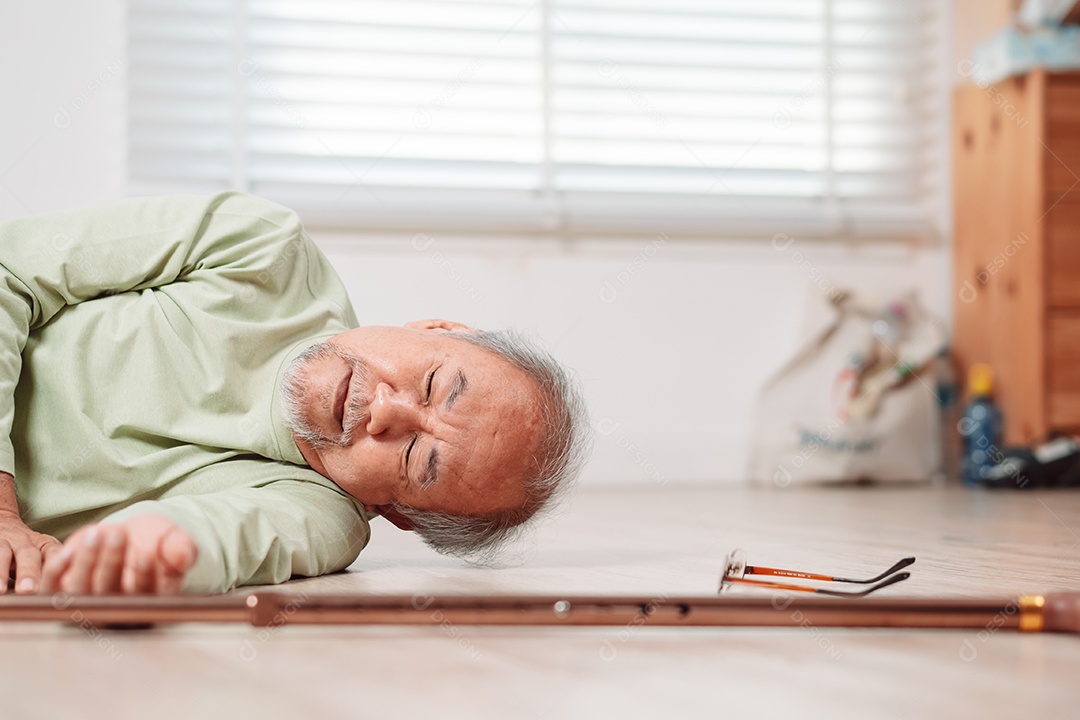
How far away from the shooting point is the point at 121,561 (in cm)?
85

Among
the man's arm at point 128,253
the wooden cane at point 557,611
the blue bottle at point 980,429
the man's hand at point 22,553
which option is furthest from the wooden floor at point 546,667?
the blue bottle at point 980,429

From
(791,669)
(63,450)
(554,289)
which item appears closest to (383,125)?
(554,289)

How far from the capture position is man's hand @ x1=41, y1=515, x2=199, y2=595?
0.84 meters

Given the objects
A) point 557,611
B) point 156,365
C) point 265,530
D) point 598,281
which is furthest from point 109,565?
point 598,281

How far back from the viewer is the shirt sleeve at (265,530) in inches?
36.9

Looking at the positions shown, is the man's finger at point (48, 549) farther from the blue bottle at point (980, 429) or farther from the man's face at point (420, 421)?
the blue bottle at point (980, 429)

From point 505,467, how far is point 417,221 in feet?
5.99

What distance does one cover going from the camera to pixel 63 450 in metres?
1.24

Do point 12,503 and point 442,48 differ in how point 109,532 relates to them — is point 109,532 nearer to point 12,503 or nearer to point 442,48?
point 12,503

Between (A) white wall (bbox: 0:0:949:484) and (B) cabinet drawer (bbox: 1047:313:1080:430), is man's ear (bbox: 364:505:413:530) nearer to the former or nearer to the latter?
(A) white wall (bbox: 0:0:949:484)

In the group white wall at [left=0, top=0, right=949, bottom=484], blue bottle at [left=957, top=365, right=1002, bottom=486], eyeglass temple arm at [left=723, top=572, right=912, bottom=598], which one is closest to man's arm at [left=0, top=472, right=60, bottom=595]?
eyeglass temple arm at [left=723, top=572, right=912, bottom=598]

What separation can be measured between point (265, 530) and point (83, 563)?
0.24 m

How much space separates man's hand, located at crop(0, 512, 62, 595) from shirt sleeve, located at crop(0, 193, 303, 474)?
168 millimetres

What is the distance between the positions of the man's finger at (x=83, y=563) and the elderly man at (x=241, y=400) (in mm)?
254
